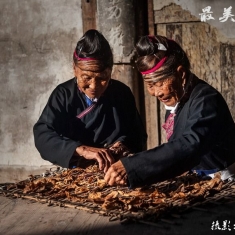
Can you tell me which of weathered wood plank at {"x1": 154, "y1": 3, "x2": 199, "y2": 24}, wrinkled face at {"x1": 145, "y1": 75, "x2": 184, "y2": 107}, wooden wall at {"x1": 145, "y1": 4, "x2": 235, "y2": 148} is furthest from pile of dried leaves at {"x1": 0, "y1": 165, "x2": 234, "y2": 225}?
weathered wood plank at {"x1": 154, "y1": 3, "x2": 199, "y2": 24}

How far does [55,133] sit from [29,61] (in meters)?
2.23

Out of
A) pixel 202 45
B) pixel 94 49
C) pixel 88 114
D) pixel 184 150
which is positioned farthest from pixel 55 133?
pixel 202 45

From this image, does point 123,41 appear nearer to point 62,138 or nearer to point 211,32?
point 211,32

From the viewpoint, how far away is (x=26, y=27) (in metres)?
5.72

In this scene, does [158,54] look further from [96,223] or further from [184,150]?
[96,223]

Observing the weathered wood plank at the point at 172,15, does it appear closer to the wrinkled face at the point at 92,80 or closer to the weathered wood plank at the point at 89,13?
the weathered wood plank at the point at 89,13

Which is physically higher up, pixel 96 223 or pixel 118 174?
pixel 118 174

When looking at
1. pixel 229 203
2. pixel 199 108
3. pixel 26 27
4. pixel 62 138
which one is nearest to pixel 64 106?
pixel 62 138

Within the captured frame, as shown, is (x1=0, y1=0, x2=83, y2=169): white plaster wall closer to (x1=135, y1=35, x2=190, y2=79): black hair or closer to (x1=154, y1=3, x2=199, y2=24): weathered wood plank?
(x1=154, y1=3, x2=199, y2=24): weathered wood plank

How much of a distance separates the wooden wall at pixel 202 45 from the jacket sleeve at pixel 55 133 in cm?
173

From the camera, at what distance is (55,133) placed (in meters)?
3.72

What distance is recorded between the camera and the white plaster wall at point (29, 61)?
5532 millimetres

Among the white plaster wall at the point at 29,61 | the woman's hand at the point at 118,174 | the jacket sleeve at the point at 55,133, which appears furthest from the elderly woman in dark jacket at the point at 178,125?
the white plaster wall at the point at 29,61

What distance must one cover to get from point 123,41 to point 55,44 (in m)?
0.84
